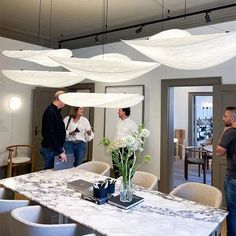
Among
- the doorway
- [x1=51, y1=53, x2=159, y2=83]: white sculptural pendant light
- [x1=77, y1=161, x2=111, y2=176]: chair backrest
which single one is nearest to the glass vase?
[x1=51, y1=53, x2=159, y2=83]: white sculptural pendant light

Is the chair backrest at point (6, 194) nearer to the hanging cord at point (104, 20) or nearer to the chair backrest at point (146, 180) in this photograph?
the chair backrest at point (146, 180)

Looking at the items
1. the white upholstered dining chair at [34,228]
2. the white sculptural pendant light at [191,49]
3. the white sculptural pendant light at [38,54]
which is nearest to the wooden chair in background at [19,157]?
the white sculptural pendant light at [38,54]

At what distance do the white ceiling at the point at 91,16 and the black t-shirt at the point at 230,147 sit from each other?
215cm

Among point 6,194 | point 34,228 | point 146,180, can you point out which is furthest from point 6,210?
point 146,180

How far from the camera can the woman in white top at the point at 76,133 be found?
4098 millimetres

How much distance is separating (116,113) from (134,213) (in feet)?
11.5

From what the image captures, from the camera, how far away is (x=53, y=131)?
11.2 ft

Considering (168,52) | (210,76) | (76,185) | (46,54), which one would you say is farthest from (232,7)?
(76,185)

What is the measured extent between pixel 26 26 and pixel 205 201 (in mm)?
4592

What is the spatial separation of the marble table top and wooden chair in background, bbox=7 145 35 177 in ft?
8.34

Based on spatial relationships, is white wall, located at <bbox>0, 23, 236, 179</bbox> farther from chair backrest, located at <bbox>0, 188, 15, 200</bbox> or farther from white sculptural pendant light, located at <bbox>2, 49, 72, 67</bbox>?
chair backrest, located at <bbox>0, 188, 15, 200</bbox>

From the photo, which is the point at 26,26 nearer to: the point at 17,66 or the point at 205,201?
the point at 17,66

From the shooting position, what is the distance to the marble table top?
169cm

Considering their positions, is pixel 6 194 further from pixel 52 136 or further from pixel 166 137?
pixel 166 137
